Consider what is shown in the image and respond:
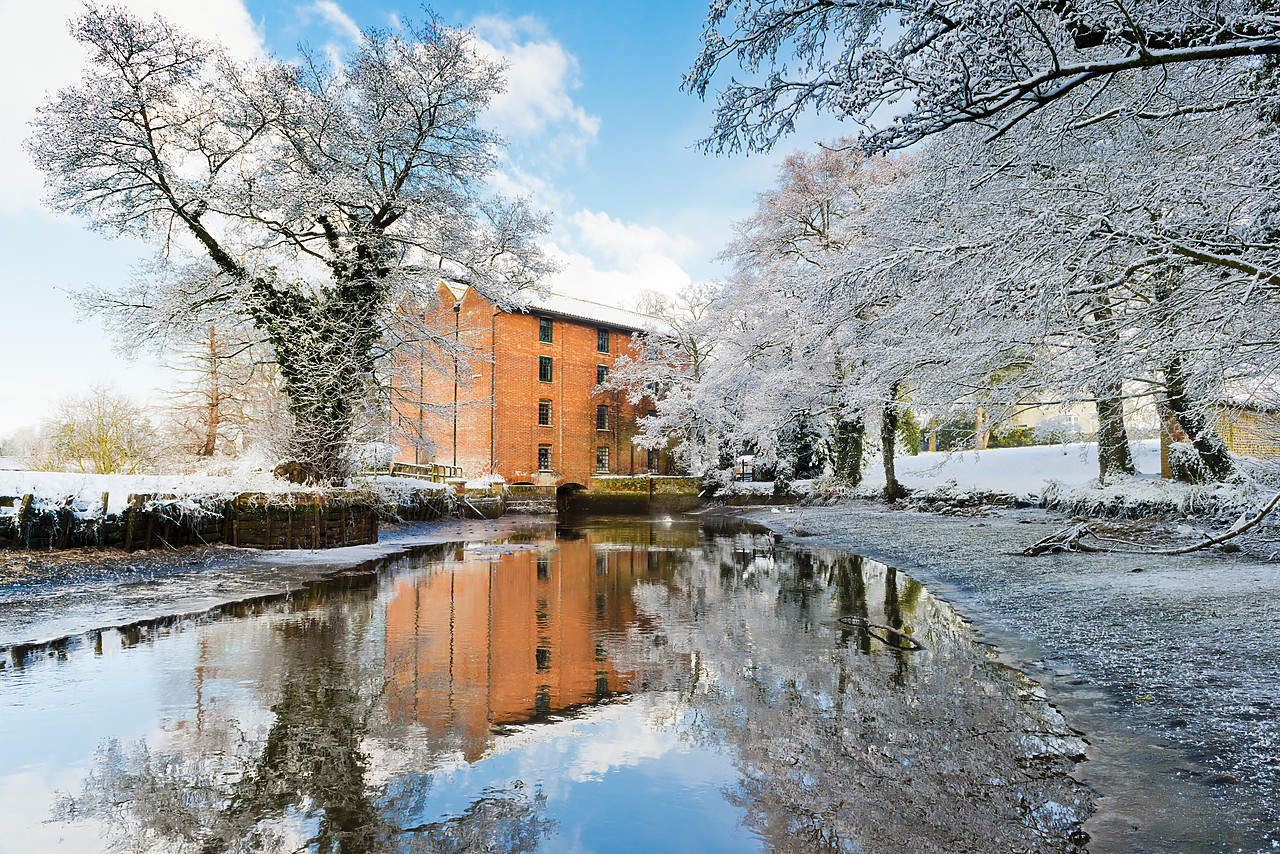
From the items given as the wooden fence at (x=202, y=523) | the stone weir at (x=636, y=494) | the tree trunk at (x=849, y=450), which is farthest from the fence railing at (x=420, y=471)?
the tree trunk at (x=849, y=450)

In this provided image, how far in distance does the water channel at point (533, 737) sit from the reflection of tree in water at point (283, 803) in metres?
0.01

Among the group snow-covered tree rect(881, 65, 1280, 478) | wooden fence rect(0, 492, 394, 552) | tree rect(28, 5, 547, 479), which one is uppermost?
tree rect(28, 5, 547, 479)

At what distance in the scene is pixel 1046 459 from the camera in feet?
69.7

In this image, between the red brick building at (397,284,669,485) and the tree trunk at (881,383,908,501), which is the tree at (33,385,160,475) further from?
the tree trunk at (881,383,908,501)

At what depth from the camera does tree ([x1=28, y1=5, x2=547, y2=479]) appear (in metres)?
13.4

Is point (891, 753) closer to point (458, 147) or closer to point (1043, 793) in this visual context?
point (1043, 793)

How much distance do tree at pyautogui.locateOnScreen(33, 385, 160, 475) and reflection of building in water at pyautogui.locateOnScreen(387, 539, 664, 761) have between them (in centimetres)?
2222

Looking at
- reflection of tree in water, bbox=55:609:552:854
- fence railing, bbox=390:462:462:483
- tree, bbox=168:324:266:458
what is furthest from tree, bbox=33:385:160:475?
reflection of tree in water, bbox=55:609:552:854

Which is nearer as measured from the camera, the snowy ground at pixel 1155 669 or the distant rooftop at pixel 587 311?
the snowy ground at pixel 1155 669

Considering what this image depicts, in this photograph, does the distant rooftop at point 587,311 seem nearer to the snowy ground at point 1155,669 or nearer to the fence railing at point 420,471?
the fence railing at point 420,471

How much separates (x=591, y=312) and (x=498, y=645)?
37.4 meters

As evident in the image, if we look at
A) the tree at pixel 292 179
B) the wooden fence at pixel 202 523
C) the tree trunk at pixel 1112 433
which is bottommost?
the wooden fence at pixel 202 523

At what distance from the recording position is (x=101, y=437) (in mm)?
25844

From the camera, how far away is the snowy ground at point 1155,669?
264 cm
